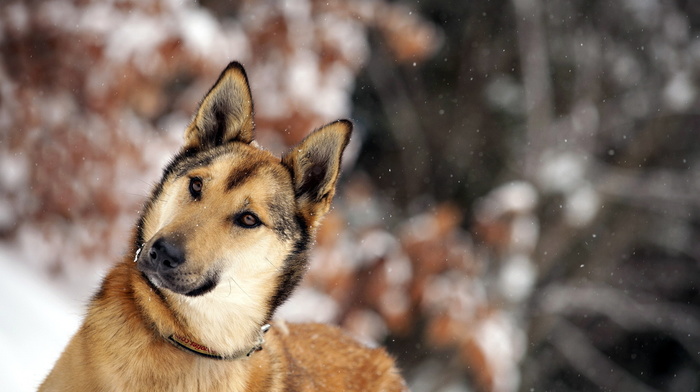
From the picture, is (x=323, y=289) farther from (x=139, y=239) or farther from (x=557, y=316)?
(x=557, y=316)

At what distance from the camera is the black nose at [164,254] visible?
8.23ft

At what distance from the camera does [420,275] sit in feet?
27.3

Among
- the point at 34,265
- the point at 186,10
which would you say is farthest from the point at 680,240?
the point at 34,265

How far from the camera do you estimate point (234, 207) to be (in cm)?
292

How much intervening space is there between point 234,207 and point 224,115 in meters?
0.59

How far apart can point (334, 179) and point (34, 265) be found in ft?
18.4

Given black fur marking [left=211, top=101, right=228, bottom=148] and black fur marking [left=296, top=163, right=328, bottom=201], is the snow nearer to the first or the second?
black fur marking [left=211, top=101, right=228, bottom=148]

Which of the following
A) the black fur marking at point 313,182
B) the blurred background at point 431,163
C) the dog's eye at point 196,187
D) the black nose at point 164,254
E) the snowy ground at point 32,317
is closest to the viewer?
the black nose at point 164,254

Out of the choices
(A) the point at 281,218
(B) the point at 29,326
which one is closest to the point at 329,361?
(A) the point at 281,218

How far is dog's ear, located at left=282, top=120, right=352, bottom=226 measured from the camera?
10.1 feet

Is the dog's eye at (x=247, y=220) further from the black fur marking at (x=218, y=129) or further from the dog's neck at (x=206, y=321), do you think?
the black fur marking at (x=218, y=129)

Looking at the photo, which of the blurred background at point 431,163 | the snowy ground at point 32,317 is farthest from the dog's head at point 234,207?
the blurred background at point 431,163

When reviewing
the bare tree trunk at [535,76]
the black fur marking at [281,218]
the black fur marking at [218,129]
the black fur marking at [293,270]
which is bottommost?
the bare tree trunk at [535,76]

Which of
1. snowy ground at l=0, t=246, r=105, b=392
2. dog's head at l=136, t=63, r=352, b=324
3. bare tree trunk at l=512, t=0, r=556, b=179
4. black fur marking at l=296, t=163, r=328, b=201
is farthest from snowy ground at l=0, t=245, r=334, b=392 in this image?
bare tree trunk at l=512, t=0, r=556, b=179
